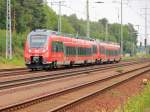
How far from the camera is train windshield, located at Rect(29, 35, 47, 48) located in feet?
124

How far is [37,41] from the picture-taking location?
3812cm

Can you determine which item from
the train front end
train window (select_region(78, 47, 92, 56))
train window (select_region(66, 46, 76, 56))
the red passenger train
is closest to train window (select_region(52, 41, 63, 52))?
the red passenger train

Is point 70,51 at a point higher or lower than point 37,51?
lower

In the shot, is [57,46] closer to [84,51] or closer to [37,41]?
[37,41]

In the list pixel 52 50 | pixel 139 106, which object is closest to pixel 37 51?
pixel 52 50

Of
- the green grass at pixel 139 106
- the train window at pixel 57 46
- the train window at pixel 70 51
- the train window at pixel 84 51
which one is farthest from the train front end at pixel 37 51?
the green grass at pixel 139 106

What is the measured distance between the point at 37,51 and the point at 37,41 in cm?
85

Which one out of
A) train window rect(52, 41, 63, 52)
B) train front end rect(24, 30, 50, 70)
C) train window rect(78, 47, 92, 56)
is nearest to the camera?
train front end rect(24, 30, 50, 70)

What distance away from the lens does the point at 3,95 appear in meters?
18.9

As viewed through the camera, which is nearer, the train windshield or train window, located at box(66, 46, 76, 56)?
the train windshield

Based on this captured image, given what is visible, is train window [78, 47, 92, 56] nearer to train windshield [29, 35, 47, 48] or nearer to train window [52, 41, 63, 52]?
train window [52, 41, 63, 52]

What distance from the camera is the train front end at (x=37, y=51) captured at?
37.6m

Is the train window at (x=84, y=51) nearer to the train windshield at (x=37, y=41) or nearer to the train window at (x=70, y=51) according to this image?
the train window at (x=70, y=51)

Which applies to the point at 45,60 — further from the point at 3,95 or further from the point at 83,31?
the point at 83,31
